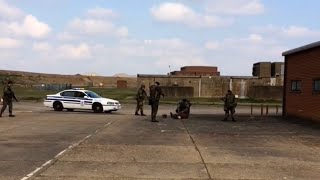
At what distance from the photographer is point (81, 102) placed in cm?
3322

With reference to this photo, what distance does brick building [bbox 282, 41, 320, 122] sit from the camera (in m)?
25.9

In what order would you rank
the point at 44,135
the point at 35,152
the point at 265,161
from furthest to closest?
the point at 44,135 → the point at 35,152 → the point at 265,161

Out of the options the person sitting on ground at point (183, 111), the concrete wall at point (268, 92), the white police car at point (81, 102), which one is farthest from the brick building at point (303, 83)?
the concrete wall at point (268, 92)

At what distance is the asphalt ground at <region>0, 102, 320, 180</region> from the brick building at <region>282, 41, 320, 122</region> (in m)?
Result: 7.45

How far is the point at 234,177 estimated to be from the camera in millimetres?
9656

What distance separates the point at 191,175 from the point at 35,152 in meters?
4.58

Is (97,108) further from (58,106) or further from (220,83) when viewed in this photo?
(220,83)

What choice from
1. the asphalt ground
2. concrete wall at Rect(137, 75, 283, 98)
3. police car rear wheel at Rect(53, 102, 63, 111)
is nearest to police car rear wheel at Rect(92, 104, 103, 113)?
police car rear wheel at Rect(53, 102, 63, 111)

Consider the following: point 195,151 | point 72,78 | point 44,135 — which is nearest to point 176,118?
point 44,135

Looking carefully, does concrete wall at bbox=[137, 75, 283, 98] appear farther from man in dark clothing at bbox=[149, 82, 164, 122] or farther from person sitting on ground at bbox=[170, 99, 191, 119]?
man in dark clothing at bbox=[149, 82, 164, 122]

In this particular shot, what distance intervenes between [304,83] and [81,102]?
1388 centimetres

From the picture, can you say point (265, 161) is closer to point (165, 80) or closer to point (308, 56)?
point (308, 56)

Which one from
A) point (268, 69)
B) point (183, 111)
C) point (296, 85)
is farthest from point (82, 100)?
point (268, 69)

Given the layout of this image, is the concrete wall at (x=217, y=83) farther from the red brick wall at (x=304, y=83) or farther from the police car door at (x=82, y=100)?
the red brick wall at (x=304, y=83)
